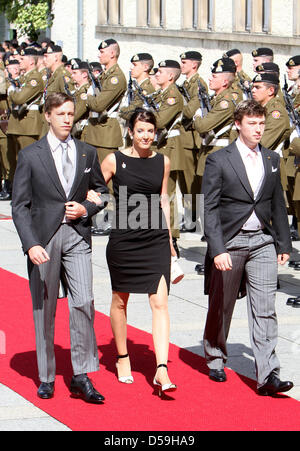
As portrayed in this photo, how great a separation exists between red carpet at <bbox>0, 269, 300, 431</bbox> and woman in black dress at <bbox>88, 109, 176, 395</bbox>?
1.18 ft

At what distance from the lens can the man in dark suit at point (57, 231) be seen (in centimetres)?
707

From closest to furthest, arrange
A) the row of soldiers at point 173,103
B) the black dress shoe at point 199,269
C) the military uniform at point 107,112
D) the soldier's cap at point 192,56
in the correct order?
the row of soldiers at point 173,103 → the black dress shoe at point 199,269 → the soldier's cap at point 192,56 → the military uniform at point 107,112

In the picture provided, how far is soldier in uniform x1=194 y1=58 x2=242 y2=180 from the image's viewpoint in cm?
1180

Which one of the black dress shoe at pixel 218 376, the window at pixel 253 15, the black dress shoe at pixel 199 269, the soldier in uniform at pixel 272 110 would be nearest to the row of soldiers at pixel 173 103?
the soldier in uniform at pixel 272 110

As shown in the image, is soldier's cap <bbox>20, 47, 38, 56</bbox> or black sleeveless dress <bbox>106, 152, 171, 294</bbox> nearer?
black sleeveless dress <bbox>106, 152, 171, 294</bbox>

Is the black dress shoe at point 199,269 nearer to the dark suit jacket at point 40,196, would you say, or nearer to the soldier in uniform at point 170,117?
the soldier in uniform at point 170,117

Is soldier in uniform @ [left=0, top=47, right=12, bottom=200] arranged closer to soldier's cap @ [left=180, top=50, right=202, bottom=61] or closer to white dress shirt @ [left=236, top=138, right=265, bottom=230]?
soldier's cap @ [left=180, top=50, right=202, bottom=61]

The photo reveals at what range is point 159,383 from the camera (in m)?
7.16

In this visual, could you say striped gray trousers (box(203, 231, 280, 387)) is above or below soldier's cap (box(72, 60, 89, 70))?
below

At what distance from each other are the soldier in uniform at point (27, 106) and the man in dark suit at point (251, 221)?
8.59 metres

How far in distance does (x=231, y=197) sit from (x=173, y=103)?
528cm

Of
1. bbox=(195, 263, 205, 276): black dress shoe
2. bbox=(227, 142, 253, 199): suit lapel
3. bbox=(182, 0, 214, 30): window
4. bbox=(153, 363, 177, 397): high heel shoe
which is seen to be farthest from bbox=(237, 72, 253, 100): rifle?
bbox=(182, 0, 214, 30): window

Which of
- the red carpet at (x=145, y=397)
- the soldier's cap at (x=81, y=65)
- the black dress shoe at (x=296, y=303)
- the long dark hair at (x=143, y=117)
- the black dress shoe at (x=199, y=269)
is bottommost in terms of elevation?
the red carpet at (x=145, y=397)

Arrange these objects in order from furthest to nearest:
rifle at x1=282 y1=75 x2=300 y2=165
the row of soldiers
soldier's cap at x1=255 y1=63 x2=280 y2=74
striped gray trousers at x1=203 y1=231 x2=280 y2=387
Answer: soldier's cap at x1=255 y1=63 x2=280 y2=74, the row of soldiers, rifle at x1=282 y1=75 x2=300 y2=165, striped gray trousers at x1=203 y1=231 x2=280 y2=387
